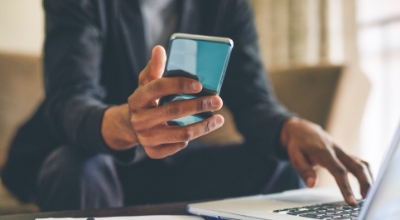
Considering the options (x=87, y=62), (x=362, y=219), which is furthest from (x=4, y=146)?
(x=362, y=219)

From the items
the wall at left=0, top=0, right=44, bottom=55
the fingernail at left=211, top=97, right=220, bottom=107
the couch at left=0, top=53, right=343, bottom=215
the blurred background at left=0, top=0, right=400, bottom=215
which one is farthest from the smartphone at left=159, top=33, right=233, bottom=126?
the wall at left=0, top=0, right=44, bottom=55

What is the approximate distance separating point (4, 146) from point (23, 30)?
3.09 feet

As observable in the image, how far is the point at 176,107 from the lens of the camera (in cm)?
49

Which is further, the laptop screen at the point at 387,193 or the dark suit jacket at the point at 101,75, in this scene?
the dark suit jacket at the point at 101,75

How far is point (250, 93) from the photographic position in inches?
40.8

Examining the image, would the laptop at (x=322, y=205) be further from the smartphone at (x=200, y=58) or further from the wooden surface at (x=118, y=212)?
the smartphone at (x=200, y=58)

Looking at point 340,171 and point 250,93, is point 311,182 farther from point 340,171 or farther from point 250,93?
point 250,93

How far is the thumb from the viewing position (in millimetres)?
481

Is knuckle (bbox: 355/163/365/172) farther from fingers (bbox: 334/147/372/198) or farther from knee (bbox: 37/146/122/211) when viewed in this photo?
knee (bbox: 37/146/122/211)

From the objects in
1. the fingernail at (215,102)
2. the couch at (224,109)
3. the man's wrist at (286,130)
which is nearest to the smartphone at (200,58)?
the fingernail at (215,102)

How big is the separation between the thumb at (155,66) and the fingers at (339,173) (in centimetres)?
31

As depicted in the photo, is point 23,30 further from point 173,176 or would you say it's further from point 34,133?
point 173,176

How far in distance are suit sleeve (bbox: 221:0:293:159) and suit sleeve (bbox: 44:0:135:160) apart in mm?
349

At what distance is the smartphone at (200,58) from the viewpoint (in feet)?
1.51
